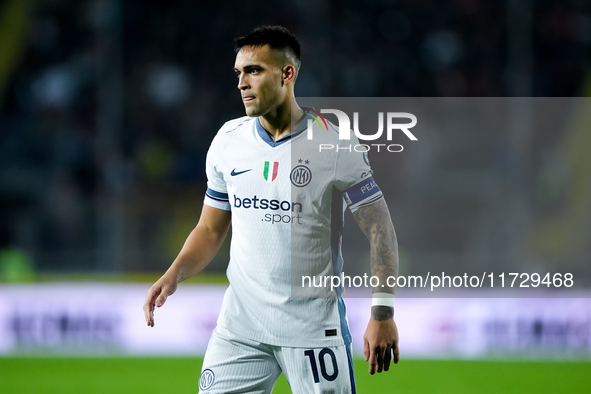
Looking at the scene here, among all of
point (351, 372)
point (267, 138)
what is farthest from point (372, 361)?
point (267, 138)

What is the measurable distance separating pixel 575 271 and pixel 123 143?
5917 millimetres

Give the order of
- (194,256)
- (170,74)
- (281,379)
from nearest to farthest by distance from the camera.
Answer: (194,256), (281,379), (170,74)

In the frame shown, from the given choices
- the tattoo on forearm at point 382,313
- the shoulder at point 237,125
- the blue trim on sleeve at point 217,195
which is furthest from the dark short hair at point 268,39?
the tattoo on forearm at point 382,313

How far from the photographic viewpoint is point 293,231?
2971 millimetres

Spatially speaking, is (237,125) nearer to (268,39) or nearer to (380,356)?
(268,39)

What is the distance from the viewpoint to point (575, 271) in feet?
27.2

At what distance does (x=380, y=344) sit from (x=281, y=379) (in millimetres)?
4804

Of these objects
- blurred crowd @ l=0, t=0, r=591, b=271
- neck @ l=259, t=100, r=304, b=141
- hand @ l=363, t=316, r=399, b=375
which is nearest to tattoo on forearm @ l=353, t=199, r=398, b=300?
hand @ l=363, t=316, r=399, b=375

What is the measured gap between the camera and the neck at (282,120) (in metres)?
3.10

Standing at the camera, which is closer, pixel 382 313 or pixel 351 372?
pixel 382 313

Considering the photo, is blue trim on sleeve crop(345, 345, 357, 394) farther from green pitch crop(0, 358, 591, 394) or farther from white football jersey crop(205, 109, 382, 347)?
green pitch crop(0, 358, 591, 394)

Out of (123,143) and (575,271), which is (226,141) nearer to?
(575,271)

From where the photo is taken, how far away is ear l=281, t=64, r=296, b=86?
122 inches

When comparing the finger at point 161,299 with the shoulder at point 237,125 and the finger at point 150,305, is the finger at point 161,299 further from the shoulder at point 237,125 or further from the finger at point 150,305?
the shoulder at point 237,125
